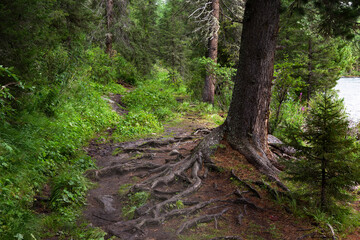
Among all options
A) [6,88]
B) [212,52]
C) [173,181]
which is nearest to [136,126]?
[173,181]

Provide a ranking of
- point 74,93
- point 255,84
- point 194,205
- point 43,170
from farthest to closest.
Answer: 1. point 74,93
2. point 255,84
3. point 43,170
4. point 194,205

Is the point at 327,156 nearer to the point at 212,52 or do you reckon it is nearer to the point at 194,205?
the point at 194,205

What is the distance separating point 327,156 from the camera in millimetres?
3701

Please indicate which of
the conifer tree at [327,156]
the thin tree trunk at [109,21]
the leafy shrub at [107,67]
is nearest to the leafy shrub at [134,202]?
the conifer tree at [327,156]

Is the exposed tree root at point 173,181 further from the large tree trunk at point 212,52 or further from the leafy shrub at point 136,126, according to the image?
the large tree trunk at point 212,52

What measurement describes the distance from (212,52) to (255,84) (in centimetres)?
900

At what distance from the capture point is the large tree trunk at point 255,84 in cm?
549

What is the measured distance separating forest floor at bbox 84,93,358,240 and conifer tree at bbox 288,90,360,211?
60cm

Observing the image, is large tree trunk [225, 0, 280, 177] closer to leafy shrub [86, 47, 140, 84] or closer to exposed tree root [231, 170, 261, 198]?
exposed tree root [231, 170, 261, 198]

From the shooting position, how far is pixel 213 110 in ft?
44.4

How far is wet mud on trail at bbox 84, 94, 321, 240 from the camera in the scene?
386 centimetres

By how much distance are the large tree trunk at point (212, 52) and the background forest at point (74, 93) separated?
0.38 feet

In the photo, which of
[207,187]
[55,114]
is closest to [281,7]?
[207,187]

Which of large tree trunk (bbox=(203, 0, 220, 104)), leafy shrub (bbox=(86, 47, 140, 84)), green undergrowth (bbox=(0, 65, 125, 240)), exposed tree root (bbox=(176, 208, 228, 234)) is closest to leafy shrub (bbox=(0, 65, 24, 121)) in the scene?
green undergrowth (bbox=(0, 65, 125, 240))
